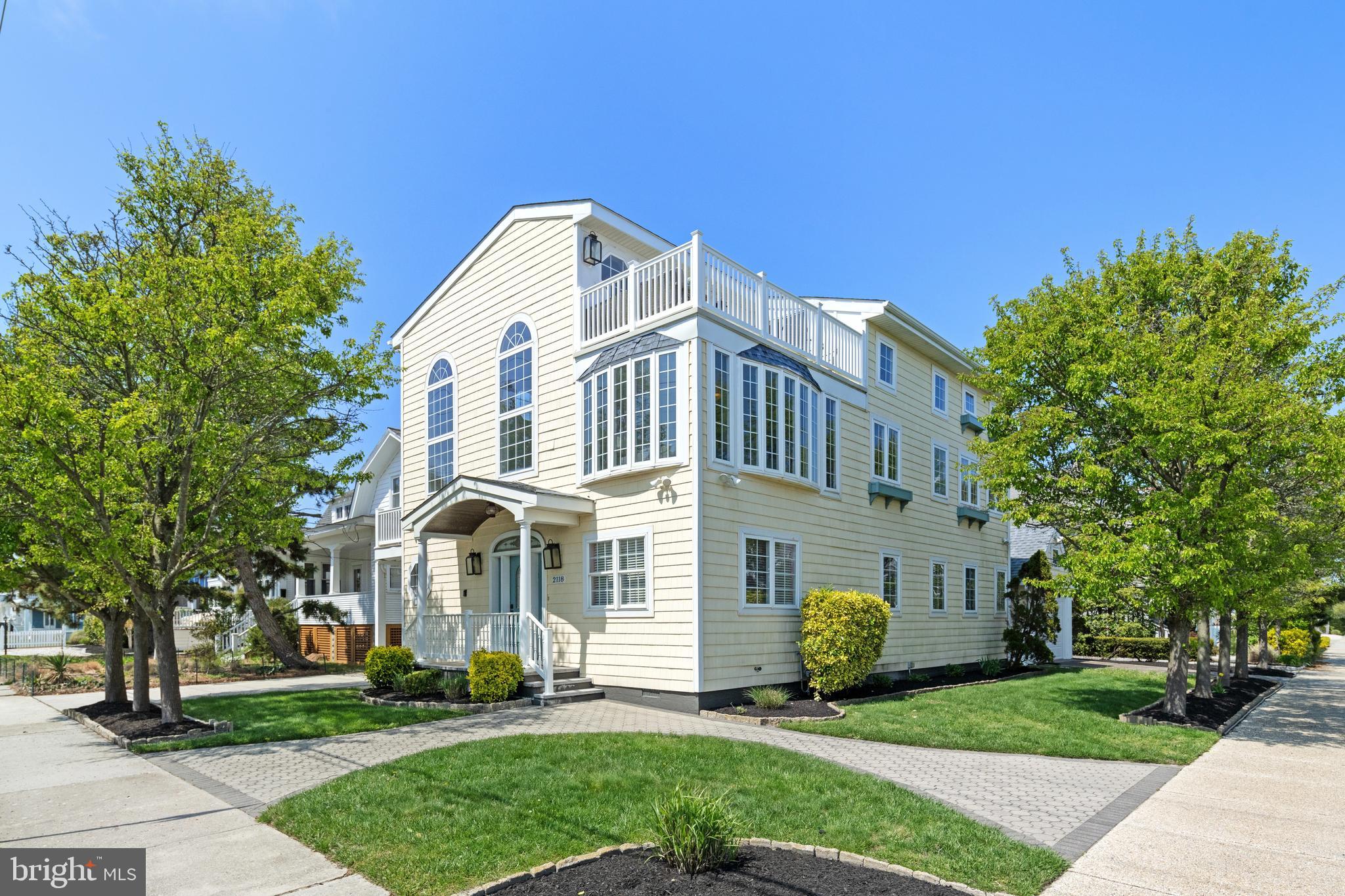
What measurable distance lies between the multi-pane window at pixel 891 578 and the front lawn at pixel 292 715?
943 centimetres

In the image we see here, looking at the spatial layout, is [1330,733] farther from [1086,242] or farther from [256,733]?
[256,733]

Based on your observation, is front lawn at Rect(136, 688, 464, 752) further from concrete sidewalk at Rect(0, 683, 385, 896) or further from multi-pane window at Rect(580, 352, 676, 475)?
multi-pane window at Rect(580, 352, 676, 475)

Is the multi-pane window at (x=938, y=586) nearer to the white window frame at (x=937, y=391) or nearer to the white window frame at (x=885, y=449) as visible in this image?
the white window frame at (x=885, y=449)

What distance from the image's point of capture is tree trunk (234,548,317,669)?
809 inches

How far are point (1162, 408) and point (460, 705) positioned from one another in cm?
1125

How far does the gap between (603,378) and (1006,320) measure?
23.3 ft

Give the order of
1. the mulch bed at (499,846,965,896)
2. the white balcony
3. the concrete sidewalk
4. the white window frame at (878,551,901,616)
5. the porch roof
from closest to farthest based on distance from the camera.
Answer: the mulch bed at (499,846,965,896) < the concrete sidewalk < the white balcony < the porch roof < the white window frame at (878,551,901,616)

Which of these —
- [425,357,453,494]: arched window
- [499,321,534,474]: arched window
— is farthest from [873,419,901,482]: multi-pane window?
[425,357,453,494]: arched window

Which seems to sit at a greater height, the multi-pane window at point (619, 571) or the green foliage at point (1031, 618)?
the multi-pane window at point (619, 571)

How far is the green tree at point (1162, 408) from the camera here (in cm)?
1086

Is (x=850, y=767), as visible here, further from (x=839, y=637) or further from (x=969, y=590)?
(x=969, y=590)

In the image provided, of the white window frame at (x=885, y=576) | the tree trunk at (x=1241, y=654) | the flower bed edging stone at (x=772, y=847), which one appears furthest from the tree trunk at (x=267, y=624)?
the tree trunk at (x=1241, y=654)

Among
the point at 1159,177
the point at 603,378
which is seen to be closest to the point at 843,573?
the point at 603,378

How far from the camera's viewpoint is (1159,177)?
12719 millimetres
